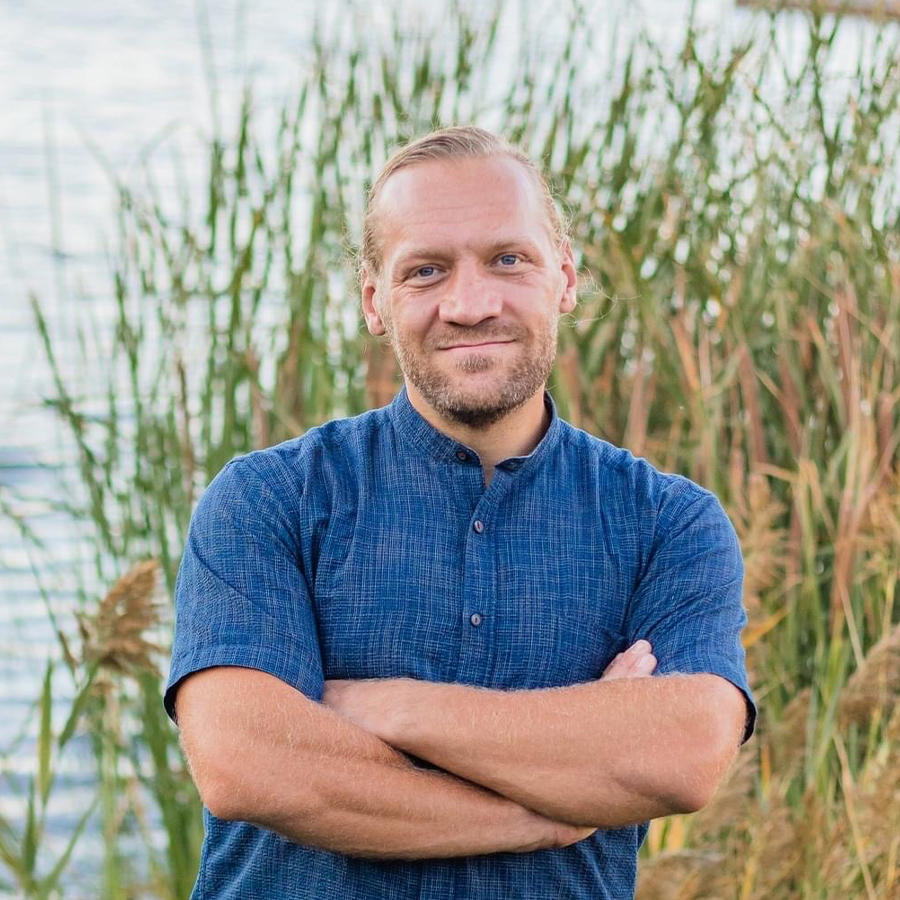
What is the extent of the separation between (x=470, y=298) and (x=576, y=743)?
1.81 feet

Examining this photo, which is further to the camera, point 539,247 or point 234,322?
point 234,322

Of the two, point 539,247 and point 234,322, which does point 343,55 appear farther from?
point 539,247

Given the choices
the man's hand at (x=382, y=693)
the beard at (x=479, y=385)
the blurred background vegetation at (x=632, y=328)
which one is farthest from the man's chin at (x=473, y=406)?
→ the blurred background vegetation at (x=632, y=328)

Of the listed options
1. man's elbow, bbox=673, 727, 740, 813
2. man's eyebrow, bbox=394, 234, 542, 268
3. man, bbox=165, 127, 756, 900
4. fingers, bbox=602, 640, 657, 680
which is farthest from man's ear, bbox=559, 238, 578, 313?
man's elbow, bbox=673, 727, 740, 813

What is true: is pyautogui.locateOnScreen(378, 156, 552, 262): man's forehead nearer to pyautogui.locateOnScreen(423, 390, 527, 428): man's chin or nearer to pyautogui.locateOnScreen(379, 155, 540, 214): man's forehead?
pyautogui.locateOnScreen(379, 155, 540, 214): man's forehead

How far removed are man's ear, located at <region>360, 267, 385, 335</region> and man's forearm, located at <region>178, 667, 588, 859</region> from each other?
539mm

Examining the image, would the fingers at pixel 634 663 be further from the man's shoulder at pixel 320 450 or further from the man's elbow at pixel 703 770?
the man's shoulder at pixel 320 450

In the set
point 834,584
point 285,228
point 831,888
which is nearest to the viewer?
point 831,888

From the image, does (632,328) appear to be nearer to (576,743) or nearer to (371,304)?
(371,304)

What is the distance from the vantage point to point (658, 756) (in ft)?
5.95

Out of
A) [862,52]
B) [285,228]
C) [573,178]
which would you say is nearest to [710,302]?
[573,178]

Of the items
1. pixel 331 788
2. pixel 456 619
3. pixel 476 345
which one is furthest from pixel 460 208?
pixel 331 788

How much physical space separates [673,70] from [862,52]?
1.49ft

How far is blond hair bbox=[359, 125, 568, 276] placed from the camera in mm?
2084
